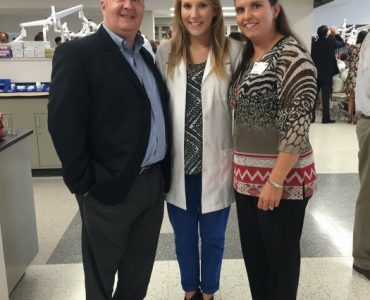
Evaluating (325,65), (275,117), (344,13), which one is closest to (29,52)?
(275,117)

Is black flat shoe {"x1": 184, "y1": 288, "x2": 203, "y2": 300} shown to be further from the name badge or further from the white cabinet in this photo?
the white cabinet

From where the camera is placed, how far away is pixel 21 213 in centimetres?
221

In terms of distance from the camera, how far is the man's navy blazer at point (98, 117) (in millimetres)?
1358

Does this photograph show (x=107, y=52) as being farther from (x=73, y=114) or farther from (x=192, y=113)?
(x=192, y=113)

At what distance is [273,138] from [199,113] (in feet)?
1.19

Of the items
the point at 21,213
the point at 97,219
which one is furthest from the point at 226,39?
the point at 21,213

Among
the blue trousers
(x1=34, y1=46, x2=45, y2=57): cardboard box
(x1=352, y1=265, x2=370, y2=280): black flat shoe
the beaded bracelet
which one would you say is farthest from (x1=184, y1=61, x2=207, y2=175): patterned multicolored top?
(x1=34, y1=46, x2=45, y2=57): cardboard box

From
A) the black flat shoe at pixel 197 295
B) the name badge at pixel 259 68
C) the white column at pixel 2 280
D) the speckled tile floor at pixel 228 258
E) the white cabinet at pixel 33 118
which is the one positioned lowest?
the speckled tile floor at pixel 228 258

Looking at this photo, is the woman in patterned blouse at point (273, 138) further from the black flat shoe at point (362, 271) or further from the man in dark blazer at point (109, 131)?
the black flat shoe at point (362, 271)

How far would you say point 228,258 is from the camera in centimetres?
251

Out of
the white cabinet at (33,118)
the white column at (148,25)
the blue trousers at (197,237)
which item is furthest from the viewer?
the white column at (148,25)

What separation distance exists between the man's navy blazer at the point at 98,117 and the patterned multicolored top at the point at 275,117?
388 millimetres

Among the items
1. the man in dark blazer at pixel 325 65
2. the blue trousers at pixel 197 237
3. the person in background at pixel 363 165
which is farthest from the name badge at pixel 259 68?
the man in dark blazer at pixel 325 65

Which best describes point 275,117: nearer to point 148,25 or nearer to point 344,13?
point 148,25
